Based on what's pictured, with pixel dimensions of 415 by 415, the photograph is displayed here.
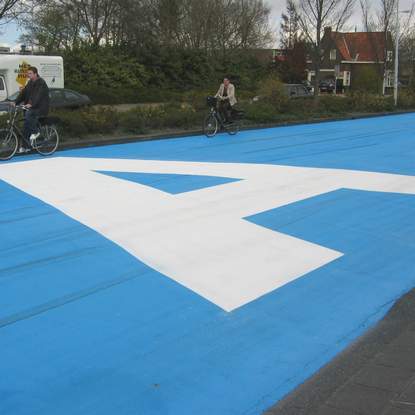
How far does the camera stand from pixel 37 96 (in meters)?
12.5

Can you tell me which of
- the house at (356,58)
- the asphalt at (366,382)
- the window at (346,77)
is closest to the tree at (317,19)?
the house at (356,58)

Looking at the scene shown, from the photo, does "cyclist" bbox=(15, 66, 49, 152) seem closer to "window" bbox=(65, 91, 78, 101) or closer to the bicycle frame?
the bicycle frame

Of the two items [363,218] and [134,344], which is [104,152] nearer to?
[363,218]

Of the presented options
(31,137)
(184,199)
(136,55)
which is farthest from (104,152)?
(136,55)

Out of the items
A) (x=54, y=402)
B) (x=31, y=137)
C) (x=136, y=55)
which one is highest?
(x=136, y=55)

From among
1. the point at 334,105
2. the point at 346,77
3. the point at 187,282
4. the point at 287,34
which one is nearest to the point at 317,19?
the point at 334,105

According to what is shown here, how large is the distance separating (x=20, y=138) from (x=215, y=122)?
245 inches

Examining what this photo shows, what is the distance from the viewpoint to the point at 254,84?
175ft

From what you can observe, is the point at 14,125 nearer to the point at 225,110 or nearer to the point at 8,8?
the point at 225,110

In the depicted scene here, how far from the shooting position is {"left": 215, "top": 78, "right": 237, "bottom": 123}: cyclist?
56.7 feet

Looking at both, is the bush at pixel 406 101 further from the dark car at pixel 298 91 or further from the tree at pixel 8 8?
the tree at pixel 8 8

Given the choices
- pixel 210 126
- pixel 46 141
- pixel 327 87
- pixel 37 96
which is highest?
pixel 327 87

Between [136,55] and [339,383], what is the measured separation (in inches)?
1795

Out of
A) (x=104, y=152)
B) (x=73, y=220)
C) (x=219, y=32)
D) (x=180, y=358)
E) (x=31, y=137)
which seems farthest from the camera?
(x=219, y=32)
